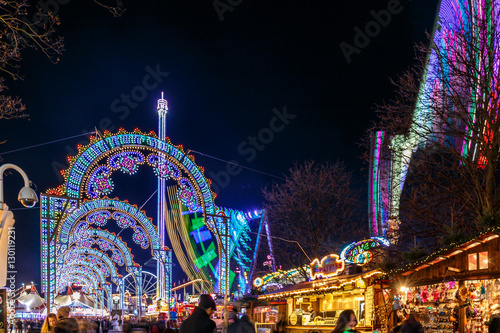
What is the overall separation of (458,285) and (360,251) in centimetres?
611

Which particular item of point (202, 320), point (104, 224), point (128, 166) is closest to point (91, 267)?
point (104, 224)

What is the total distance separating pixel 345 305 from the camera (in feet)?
57.7

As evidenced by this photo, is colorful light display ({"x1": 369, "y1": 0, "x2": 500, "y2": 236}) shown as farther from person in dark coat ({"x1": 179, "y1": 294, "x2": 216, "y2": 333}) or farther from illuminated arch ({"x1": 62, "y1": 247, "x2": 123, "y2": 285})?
illuminated arch ({"x1": 62, "y1": 247, "x2": 123, "y2": 285})

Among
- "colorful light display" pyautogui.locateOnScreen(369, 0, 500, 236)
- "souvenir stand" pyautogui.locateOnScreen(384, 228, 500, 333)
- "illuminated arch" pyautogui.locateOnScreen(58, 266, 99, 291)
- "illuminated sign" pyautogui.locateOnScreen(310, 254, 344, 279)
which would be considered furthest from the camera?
"illuminated arch" pyautogui.locateOnScreen(58, 266, 99, 291)

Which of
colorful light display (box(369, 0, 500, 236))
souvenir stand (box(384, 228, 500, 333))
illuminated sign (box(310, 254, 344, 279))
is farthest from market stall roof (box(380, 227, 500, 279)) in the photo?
illuminated sign (box(310, 254, 344, 279))

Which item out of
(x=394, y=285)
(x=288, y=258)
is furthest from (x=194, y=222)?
(x=394, y=285)

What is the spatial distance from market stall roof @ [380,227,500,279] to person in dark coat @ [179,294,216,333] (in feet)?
21.3

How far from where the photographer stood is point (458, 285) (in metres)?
11.7

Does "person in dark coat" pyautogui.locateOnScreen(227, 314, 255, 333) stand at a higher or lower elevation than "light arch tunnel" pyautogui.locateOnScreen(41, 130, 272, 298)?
lower

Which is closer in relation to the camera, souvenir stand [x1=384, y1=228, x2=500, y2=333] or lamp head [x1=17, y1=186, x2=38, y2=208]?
lamp head [x1=17, y1=186, x2=38, y2=208]

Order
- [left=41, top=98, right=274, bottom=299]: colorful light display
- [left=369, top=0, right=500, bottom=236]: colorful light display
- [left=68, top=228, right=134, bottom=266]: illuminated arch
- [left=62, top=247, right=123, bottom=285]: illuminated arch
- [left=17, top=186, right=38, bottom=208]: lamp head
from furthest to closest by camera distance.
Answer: [left=62, top=247, right=123, bottom=285]: illuminated arch → [left=68, top=228, right=134, bottom=266]: illuminated arch → [left=41, top=98, right=274, bottom=299]: colorful light display → [left=369, top=0, right=500, bottom=236]: colorful light display → [left=17, top=186, right=38, bottom=208]: lamp head

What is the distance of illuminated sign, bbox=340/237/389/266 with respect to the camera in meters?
17.5

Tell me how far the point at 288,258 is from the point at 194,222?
985 inches

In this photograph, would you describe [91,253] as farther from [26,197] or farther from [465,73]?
[465,73]
